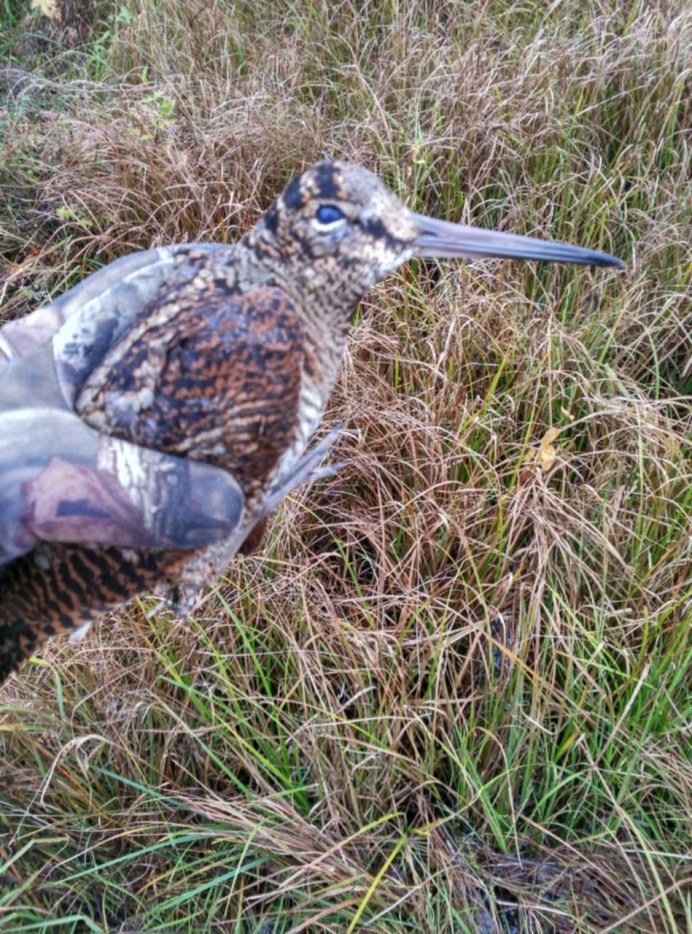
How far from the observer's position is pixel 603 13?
3334 mm

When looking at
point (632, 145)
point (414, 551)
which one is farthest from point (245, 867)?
point (632, 145)

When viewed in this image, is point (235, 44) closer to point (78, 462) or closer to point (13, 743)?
point (13, 743)

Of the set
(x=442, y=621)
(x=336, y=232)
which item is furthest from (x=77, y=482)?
(x=442, y=621)

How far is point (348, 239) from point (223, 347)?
0.21 metres

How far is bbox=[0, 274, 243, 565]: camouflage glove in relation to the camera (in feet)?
3.36

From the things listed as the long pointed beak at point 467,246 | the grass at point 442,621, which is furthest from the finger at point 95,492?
the grass at point 442,621

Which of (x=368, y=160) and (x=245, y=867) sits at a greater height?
(x=368, y=160)

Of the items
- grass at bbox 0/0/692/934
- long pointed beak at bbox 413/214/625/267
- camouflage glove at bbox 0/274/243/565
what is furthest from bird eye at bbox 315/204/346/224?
grass at bbox 0/0/692/934

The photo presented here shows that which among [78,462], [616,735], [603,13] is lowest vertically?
[616,735]

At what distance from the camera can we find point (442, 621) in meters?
2.03

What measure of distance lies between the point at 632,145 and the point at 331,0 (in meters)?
1.51

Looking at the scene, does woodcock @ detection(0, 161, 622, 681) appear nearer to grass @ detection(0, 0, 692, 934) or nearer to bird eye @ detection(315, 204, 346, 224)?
bird eye @ detection(315, 204, 346, 224)

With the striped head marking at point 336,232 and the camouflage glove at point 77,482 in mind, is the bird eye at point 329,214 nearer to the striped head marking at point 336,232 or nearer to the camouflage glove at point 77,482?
the striped head marking at point 336,232

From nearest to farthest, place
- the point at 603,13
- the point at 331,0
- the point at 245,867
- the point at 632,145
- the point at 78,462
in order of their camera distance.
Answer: the point at 78,462
the point at 245,867
the point at 632,145
the point at 603,13
the point at 331,0
